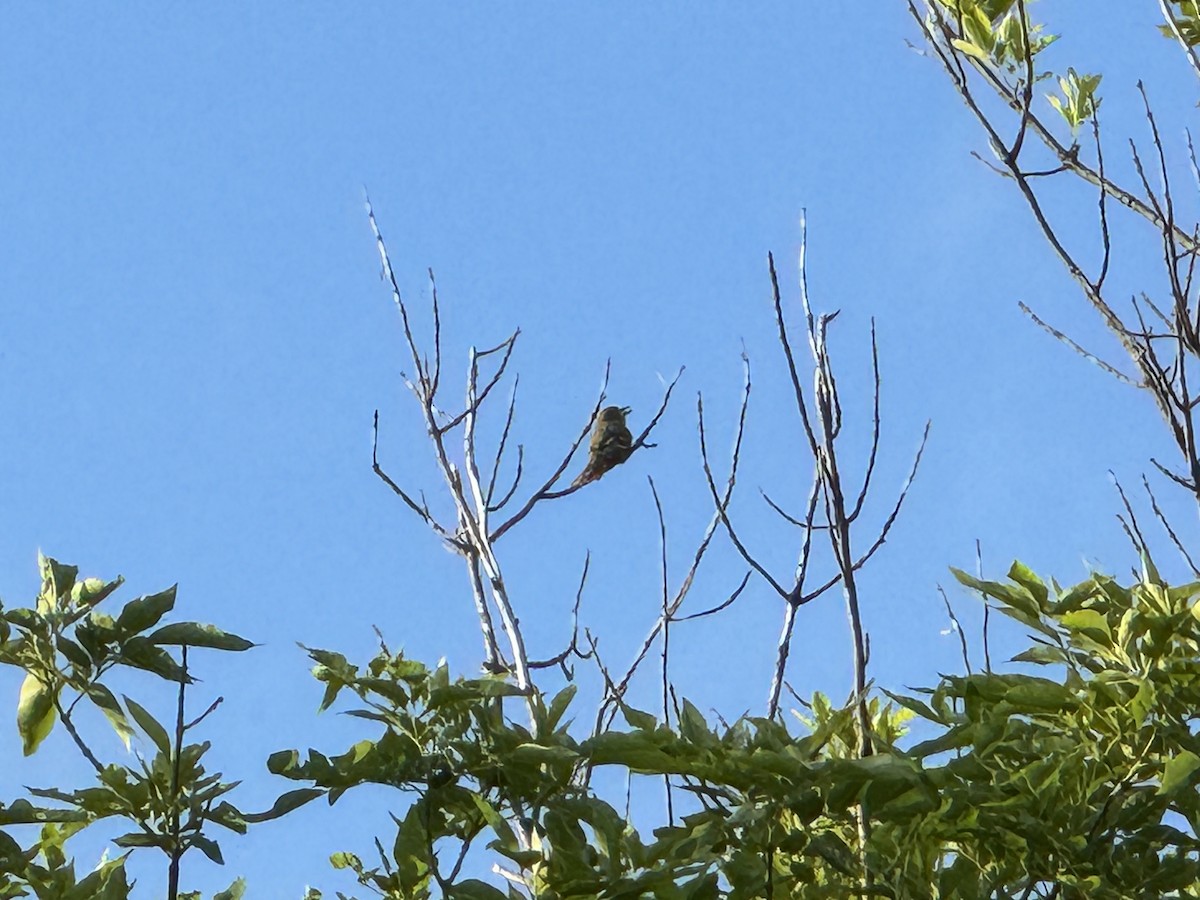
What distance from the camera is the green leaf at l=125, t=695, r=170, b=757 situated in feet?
6.94

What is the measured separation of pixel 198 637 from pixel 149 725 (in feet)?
0.58

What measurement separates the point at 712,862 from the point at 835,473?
2.05 metres

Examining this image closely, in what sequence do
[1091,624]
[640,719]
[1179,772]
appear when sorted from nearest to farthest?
[1179,772] < [640,719] < [1091,624]

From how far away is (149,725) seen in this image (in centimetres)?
212

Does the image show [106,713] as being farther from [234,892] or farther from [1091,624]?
[1091,624]

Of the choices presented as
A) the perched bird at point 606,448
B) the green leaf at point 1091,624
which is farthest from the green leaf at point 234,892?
the perched bird at point 606,448

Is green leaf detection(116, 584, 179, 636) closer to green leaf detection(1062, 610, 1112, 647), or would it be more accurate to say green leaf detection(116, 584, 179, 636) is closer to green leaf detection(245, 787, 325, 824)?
green leaf detection(245, 787, 325, 824)

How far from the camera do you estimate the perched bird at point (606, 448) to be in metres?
6.70

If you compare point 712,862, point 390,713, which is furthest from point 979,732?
point 390,713

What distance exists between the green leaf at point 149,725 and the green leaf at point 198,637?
0.13 m

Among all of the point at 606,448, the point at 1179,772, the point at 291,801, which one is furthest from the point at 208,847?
the point at 606,448

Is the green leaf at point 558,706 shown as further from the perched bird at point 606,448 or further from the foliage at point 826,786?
the perched bird at point 606,448

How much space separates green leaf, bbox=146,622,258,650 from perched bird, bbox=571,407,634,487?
170 inches

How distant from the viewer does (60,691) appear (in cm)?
210
